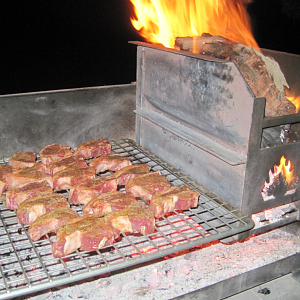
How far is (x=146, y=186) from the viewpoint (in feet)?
9.82

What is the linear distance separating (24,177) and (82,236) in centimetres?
105

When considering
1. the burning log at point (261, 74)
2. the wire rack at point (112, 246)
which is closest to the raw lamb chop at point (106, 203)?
the wire rack at point (112, 246)

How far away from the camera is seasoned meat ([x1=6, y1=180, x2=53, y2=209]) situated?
2793mm

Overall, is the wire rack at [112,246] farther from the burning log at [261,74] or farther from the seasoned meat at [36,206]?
the burning log at [261,74]

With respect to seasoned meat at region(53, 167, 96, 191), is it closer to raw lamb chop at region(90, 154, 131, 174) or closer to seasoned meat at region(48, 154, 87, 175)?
seasoned meat at region(48, 154, 87, 175)

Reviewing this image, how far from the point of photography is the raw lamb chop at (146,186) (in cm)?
297

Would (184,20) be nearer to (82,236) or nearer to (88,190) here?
(88,190)

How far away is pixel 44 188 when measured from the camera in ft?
9.68

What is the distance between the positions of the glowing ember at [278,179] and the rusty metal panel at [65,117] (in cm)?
200

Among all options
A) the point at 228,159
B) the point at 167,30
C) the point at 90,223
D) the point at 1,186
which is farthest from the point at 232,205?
the point at 167,30

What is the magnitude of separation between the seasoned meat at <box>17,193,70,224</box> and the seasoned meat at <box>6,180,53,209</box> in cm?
9

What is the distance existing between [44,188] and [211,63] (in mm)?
1713

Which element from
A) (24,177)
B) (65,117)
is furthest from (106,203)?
(65,117)

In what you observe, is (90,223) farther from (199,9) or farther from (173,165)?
(199,9)
